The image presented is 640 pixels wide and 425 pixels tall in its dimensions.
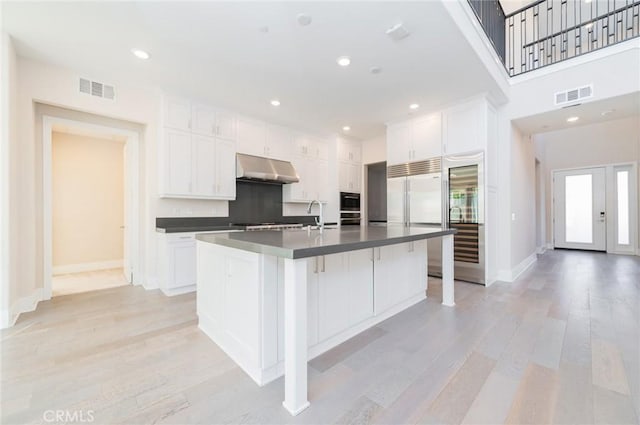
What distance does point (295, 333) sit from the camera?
146 centimetres

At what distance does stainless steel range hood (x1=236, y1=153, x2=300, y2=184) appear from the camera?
4.43 meters

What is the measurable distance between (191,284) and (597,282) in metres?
5.97

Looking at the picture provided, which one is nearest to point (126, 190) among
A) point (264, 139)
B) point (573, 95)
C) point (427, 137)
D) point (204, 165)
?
point (204, 165)

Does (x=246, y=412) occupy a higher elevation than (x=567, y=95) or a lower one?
lower

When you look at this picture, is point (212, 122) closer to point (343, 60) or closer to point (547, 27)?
point (343, 60)

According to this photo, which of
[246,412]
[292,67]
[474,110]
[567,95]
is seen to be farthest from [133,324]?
[567,95]

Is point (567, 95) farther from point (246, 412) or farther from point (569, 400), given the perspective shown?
point (246, 412)

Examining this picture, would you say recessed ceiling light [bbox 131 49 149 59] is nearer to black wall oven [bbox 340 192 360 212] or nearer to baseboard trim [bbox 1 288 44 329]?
baseboard trim [bbox 1 288 44 329]

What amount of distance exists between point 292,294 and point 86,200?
18.5ft

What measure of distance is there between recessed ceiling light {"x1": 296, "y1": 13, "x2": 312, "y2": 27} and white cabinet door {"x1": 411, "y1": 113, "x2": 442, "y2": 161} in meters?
2.90

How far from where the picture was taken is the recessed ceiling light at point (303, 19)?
2277mm

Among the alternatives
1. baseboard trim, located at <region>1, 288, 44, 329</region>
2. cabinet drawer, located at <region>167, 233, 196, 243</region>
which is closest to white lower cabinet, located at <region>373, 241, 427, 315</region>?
cabinet drawer, located at <region>167, 233, 196, 243</region>

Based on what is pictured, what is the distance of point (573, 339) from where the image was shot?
2.28m

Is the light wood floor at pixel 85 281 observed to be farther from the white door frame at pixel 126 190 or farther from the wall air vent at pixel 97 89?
the wall air vent at pixel 97 89
